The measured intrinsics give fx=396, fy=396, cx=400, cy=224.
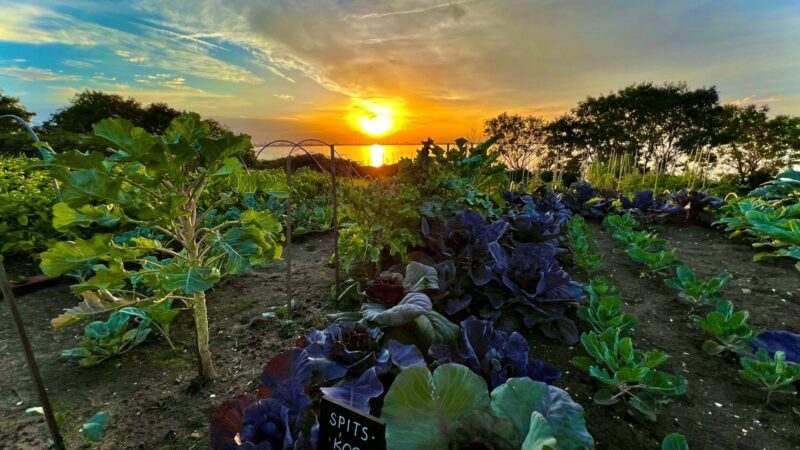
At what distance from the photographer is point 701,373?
1884 millimetres

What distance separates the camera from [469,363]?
1.42 metres

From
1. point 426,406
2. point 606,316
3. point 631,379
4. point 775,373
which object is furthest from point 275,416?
point 775,373

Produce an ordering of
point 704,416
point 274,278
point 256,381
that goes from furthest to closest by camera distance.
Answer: point 274,278, point 256,381, point 704,416

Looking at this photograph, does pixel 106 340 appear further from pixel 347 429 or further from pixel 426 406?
pixel 426 406

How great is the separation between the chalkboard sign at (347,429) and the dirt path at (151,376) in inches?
27.5

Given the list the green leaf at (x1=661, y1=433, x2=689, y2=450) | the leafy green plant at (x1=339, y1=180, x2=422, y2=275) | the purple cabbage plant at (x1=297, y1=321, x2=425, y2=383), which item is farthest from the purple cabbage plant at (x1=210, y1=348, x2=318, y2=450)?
the leafy green plant at (x1=339, y1=180, x2=422, y2=275)

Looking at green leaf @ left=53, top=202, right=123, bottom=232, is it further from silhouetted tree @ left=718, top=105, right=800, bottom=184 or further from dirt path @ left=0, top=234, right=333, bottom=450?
silhouetted tree @ left=718, top=105, right=800, bottom=184

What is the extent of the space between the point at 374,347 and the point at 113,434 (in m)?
1.04

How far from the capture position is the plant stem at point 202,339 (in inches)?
64.8

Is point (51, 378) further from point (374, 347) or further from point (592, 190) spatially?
point (592, 190)

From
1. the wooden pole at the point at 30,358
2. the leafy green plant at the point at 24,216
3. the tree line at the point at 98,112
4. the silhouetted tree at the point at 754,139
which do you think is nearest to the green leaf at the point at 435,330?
the wooden pole at the point at 30,358

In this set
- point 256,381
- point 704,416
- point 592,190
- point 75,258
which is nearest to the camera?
point 75,258

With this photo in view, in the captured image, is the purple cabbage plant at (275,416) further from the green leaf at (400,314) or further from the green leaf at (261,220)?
the green leaf at (261,220)

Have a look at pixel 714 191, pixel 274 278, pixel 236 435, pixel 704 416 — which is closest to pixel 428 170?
pixel 274 278
